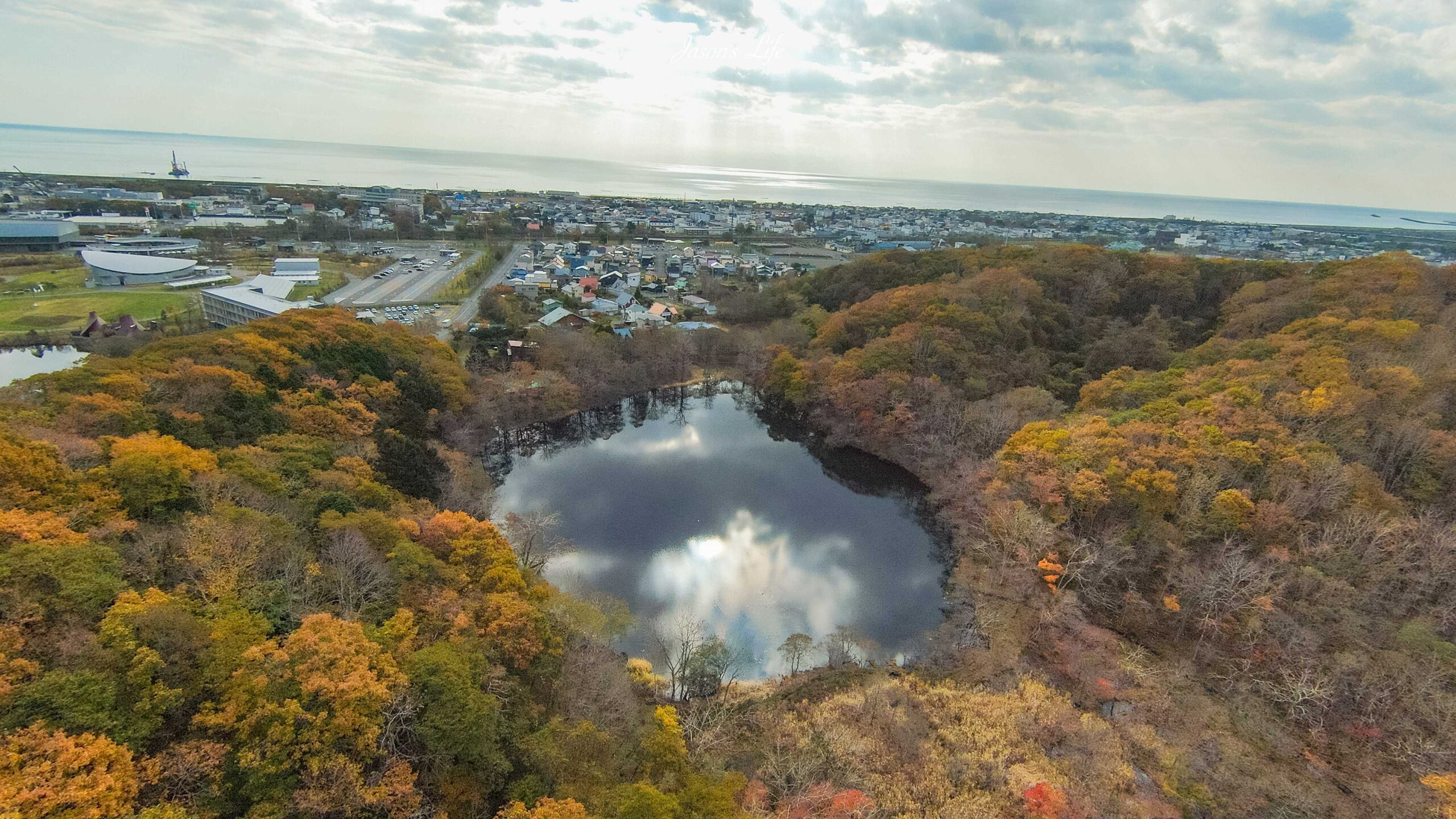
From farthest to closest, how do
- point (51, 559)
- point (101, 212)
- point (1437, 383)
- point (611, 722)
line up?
point (101, 212) → point (1437, 383) → point (611, 722) → point (51, 559)

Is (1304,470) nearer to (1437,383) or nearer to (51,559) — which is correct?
(1437,383)

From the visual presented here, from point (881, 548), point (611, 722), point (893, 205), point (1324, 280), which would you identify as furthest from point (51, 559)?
point (893, 205)

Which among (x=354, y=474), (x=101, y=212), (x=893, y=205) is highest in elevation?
(x=893, y=205)

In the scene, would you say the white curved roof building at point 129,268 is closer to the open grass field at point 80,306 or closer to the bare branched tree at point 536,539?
the open grass field at point 80,306

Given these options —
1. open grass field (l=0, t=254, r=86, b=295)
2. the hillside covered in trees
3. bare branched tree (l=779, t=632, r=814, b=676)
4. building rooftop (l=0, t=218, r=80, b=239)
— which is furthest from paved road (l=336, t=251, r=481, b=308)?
bare branched tree (l=779, t=632, r=814, b=676)

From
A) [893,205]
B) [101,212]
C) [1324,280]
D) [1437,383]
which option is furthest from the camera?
[893,205]

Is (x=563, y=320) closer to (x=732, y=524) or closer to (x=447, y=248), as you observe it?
(x=732, y=524)

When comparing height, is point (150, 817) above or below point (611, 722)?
above
